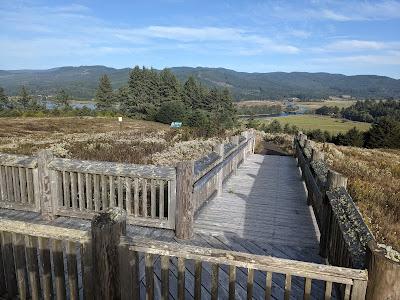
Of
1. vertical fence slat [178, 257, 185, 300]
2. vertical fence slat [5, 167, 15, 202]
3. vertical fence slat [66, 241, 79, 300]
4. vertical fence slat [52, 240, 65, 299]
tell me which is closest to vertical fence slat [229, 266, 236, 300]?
vertical fence slat [178, 257, 185, 300]

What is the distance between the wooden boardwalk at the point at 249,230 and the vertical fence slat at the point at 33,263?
4.17ft

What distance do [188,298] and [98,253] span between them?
1.61m

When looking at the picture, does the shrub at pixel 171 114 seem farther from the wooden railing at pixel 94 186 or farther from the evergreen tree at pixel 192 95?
the wooden railing at pixel 94 186

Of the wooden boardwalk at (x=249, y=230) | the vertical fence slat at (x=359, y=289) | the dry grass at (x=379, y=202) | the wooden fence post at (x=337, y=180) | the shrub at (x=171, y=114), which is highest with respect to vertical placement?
the wooden fence post at (x=337, y=180)

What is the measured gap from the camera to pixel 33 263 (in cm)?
344

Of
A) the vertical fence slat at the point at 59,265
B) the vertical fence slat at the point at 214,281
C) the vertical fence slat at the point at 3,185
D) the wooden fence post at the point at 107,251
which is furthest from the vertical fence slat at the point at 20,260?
the vertical fence slat at the point at 3,185

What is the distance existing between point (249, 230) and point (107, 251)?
12.7 ft

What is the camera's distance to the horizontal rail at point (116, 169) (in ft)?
18.5

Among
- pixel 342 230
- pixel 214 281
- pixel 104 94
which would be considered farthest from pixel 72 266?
pixel 104 94

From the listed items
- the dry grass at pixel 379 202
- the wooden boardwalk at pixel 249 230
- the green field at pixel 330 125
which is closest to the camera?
the wooden boardwalk at pixel 249 230

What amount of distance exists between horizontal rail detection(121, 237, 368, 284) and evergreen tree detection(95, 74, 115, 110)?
9380 cm

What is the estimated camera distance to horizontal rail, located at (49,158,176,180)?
5.65 metres

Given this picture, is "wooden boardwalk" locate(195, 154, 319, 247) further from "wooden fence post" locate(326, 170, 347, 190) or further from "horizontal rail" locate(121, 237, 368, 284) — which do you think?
"horizontal rail" locate(121, 237, 368, 284)

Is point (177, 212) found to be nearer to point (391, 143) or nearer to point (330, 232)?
point (330, 232)
